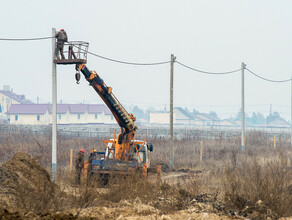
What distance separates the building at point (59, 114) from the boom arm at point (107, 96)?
89.8 m

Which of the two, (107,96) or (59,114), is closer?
(107,96)

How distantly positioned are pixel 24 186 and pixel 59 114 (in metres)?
111

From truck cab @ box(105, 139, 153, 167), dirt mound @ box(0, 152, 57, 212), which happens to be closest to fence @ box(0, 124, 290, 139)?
truck cab @ box(105, 139, 153, 167)

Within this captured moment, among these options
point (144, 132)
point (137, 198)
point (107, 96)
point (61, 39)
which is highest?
point (61, 39)

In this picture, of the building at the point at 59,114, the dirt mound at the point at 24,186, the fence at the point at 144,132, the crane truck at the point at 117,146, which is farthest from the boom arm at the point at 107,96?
the building at the point at 59,114

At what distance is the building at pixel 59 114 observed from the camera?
11575cm

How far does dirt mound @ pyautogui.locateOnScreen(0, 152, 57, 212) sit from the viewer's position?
10.9 meters

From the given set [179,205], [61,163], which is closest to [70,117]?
[61,163]

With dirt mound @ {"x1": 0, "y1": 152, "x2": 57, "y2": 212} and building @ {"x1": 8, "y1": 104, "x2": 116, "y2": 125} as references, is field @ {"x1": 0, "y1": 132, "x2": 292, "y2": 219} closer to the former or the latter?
dirt mound @ {"x1": 0, "y1": 152, "x2": 57, "y2": 212}

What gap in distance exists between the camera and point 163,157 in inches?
1278

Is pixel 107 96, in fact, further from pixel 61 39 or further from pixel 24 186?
pixel 24 186

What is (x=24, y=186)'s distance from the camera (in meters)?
12.5

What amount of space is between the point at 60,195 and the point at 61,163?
53.1ft

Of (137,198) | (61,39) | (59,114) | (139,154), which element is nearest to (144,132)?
(139,154)
